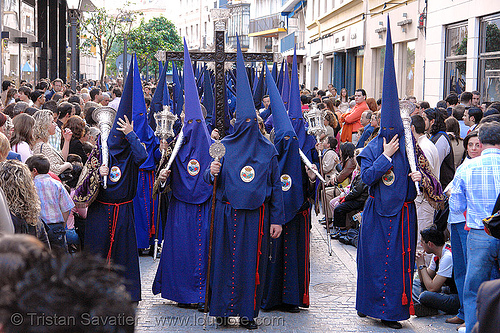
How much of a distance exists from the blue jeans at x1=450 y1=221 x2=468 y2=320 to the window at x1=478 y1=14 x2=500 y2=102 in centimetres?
924

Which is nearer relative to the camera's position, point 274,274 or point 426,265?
point 274,274

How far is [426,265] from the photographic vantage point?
24.7 ft

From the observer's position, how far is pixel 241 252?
596cm

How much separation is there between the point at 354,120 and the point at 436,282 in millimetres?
7097

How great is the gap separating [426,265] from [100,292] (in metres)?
6.18

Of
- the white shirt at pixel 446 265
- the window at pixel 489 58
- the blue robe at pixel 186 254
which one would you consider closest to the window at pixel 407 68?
the window at pixel 489 58

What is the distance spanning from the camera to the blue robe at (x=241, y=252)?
19.5 feet

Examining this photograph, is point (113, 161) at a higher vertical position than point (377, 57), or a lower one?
lower

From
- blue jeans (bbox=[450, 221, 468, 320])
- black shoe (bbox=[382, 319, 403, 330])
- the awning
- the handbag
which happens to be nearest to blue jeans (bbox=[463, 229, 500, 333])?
blue jeans (bbox=[450, 221, 468, 320])

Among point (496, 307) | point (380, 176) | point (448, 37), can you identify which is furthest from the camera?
point (448, 37)

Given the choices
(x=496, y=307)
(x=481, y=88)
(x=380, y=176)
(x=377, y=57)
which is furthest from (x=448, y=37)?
(x=496, y=307)

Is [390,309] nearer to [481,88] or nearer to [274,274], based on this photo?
[274,274]

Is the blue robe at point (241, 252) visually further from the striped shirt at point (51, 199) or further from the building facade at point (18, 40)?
the building facade at point (18, 40)

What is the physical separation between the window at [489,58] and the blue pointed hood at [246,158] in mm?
10112
